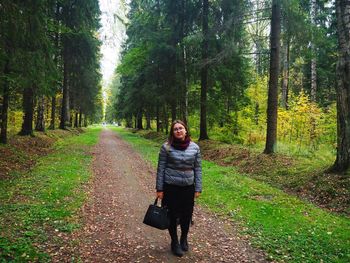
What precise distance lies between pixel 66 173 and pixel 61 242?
5914 mm

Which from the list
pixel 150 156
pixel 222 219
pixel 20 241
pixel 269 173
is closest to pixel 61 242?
pixel 20 241

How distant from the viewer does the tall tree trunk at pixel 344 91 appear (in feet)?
32.1

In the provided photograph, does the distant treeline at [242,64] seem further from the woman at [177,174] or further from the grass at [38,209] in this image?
the grass at [38,209]

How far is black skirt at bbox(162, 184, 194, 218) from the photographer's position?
529 centimetres

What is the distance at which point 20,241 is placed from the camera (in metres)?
5.36

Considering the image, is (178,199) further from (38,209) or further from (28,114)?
(28,114)

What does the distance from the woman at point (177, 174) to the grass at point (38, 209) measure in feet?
6.44

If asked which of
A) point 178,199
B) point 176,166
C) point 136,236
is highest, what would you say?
point 176,166

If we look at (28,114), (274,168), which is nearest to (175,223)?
(274,168)

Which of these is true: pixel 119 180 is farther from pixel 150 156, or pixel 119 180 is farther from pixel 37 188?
pixel 150 156

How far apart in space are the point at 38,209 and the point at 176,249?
11.1ft

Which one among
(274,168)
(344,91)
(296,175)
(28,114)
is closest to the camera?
(344,91)

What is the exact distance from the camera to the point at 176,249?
5.38 m

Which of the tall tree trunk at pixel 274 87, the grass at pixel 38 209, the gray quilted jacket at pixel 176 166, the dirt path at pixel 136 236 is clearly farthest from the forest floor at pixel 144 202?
the gray quilted jacket at pixel 176 166
